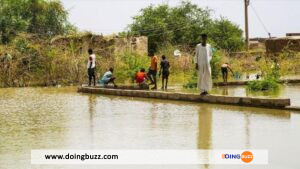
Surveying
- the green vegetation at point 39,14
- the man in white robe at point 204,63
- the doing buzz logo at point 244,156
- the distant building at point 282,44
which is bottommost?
the doing buzz logo at point 244,156

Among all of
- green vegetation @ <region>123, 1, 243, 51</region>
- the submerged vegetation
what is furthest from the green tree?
the submerged vegetation

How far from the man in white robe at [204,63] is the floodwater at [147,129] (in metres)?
0.84

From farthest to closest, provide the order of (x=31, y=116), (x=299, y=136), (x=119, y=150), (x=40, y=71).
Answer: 1. (x=40, y=71)
2. (x=31, y=116)
3. (x=299, y=136)
4. (x=119, y=150)

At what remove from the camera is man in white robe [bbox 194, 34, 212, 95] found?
15648 mm

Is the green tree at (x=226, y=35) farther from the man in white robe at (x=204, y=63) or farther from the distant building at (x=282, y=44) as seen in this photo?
the man in white robe at (x=204, y=63)

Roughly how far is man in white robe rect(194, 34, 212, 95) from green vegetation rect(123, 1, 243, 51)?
87.3 feet

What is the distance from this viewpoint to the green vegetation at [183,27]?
1732 inches

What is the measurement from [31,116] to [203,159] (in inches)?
284

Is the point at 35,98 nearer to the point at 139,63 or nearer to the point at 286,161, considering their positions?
the point at 139,63

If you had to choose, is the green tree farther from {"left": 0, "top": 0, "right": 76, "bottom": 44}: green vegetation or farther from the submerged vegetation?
{"left": 0, "top": 0, "right": 76, "bottom": 44}: green vegetation

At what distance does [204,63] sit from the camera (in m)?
15.8

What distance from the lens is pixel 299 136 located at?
32.2ft

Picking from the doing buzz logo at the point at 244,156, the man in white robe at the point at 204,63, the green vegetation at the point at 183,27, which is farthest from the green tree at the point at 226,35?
the doing buzz logo at the point at 244,156

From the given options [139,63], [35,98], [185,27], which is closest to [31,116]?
[35,98]
